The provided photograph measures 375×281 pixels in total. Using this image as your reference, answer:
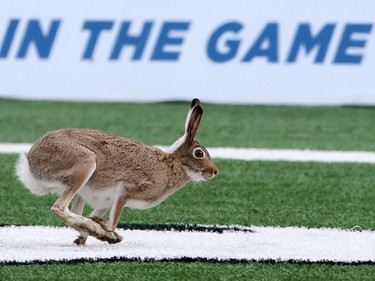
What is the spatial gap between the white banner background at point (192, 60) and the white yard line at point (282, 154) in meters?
3.20

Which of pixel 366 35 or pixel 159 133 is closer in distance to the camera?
pixel 159 133

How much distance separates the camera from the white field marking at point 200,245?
5.75 metres

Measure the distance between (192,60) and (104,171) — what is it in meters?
8.92

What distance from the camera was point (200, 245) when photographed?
241 inches

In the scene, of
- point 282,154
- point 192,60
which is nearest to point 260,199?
point 282,154

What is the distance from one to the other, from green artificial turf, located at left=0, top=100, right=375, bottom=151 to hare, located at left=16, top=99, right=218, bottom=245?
574 cm

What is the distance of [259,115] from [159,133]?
84.1 inches

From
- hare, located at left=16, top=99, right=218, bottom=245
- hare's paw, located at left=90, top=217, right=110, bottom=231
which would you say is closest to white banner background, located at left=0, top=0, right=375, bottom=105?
hare, located at left=16, top=99, right=218, bottom=245

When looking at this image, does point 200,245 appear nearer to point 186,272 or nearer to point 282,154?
point 186,272

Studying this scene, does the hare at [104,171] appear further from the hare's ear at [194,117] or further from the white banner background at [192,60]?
the white banner background at [192,60]

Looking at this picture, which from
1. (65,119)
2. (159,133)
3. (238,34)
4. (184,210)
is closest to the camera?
(184,210)

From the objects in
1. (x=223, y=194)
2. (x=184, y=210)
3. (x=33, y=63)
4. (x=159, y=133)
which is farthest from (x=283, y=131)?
(x=184, y=210)

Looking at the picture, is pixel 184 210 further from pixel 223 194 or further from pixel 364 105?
pixel 364 105

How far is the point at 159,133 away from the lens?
12484 millimetres
